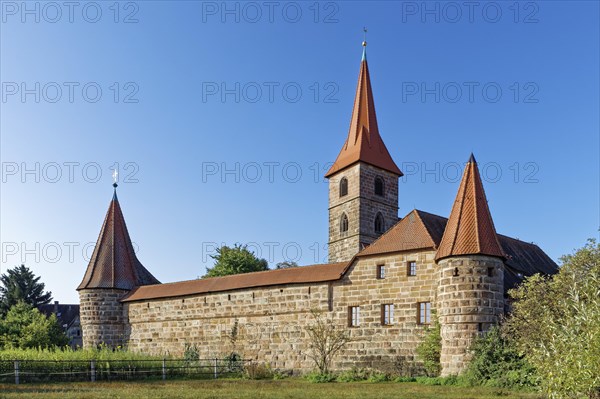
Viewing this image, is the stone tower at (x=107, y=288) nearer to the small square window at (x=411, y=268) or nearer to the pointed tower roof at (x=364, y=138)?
the pointed tower roof at (x=364, y=138)

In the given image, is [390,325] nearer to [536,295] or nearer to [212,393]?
[536,295]

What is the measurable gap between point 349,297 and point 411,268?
3307mm

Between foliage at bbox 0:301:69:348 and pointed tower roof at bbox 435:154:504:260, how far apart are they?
24015mm

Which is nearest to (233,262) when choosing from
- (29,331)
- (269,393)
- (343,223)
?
(343,223)

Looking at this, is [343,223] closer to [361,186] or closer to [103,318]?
[361,186]

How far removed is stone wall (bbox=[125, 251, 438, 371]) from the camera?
92.2 ft

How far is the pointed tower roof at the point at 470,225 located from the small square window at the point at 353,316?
5106 millimetres

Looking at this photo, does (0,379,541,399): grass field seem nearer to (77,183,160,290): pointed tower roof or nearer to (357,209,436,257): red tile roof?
(357,209,436,257): red tile roof

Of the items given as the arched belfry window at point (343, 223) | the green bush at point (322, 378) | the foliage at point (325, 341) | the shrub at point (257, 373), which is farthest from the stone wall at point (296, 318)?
the arched belfry window at point (343, 223)

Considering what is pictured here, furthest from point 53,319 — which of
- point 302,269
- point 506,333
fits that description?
point 506,333

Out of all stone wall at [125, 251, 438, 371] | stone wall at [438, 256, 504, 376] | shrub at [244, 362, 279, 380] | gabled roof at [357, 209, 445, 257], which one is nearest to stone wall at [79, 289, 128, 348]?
stone wall at [125, 251, 438, 371]

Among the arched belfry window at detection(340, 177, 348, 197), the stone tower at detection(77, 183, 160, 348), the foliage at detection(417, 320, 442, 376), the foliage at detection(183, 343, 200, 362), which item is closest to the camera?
the foliage at detection(417, 320, 442, 376)

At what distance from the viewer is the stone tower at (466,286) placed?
2528cm

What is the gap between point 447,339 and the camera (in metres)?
25.7
